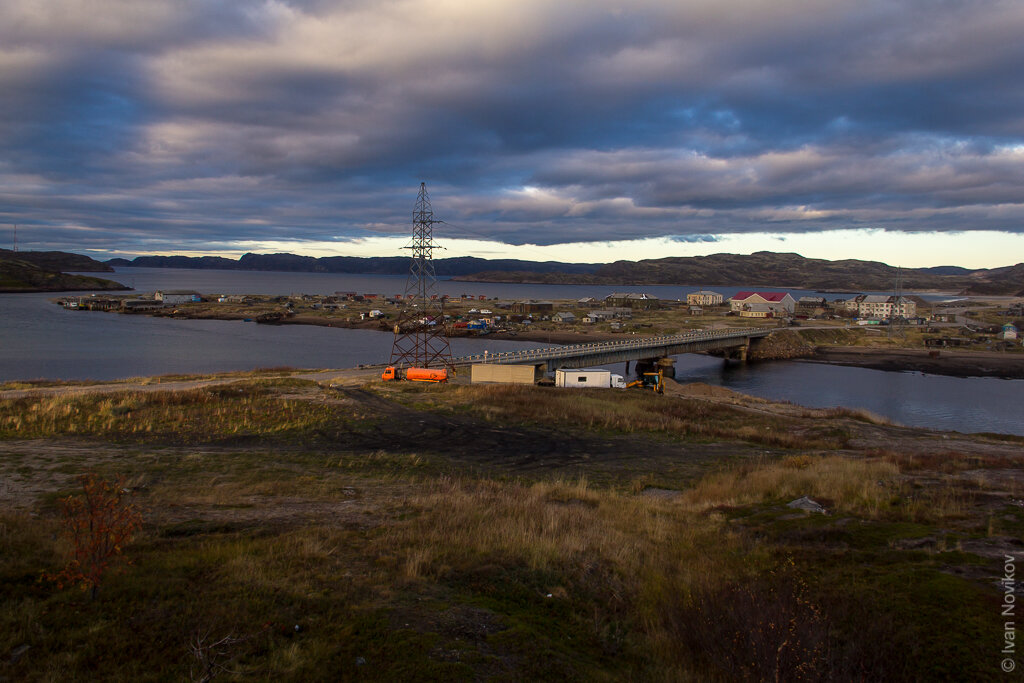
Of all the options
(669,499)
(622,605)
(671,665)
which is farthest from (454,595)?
(669,499)

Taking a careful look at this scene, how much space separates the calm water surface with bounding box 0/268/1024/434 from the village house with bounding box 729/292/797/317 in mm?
41004

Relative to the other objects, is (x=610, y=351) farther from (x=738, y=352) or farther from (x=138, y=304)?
(x=138, y=304)

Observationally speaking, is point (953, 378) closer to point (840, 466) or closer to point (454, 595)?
point (840, 466)

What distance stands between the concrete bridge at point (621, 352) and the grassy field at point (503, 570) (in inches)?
1191

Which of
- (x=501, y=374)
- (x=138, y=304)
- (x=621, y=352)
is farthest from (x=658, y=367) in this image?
(x=138, y=304)

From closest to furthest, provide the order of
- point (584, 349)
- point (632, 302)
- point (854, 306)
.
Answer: point (584, 349) < point (854, 306) < point (632, 302)

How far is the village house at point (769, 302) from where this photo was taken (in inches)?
4454

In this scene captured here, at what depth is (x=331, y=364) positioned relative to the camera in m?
62.7

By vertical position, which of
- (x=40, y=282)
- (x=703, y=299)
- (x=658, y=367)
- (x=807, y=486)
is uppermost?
(x=40, y=282)

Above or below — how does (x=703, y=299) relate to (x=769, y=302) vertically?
above

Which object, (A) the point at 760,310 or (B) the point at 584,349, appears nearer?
(B) the point at 584,349

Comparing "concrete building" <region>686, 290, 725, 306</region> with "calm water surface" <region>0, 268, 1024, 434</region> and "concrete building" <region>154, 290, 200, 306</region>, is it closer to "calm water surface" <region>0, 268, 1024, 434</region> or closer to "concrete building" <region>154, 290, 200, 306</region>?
"calm water surface" <region>0, 268, 1024, 434</region>

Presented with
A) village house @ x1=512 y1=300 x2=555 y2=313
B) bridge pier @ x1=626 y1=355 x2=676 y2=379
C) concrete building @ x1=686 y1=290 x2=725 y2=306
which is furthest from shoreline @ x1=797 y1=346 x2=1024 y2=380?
village house @ x1=512 y1=300 x2=555 y2=313

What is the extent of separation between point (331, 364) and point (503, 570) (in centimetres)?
5861
